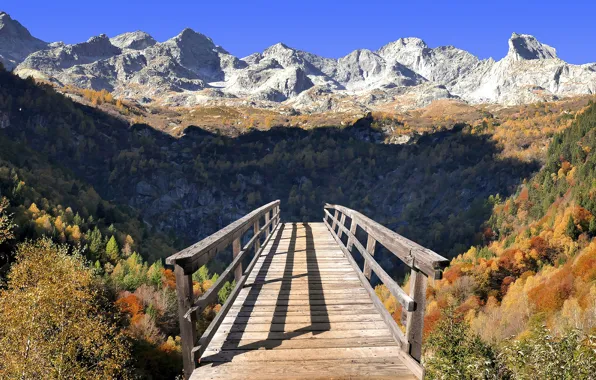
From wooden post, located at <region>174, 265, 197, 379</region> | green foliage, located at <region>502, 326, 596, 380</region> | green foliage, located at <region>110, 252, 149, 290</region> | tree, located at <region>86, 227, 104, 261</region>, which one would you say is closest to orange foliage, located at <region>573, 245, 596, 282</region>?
green foliage, located at <region>502, 326, 596, 380</region>

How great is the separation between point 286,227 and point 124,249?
75.1 metres

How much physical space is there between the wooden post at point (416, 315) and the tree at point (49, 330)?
21.3 m

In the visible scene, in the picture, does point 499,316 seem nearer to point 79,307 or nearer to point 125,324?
point 125,324

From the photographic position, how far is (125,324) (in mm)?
40500

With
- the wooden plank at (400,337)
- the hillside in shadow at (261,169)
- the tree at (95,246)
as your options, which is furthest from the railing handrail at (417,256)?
the hillside in shadow at (261,169)

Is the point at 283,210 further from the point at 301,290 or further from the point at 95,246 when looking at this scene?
the point at 301,290

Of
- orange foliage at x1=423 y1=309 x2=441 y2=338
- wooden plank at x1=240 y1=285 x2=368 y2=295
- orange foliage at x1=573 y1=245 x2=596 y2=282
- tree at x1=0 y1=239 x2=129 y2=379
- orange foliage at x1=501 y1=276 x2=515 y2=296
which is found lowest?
orange foliage at x1=423 y1=309 x2=441 y2=338

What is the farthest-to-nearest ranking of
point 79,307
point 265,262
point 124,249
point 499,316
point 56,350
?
point 124,249 → point 499,316 → point 79,307 → point 56,350 → point 265,262

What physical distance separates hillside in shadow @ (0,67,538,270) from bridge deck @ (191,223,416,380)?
4152 inches

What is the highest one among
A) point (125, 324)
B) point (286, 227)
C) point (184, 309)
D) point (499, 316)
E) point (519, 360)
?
point (184, 309)

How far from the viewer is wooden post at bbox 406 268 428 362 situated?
3576 millimetres

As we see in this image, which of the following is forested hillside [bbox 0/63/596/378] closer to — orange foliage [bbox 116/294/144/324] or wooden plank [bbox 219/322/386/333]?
orange foliage [bbox 116/294/144/324]

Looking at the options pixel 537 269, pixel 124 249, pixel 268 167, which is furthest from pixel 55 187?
pixel 537 269

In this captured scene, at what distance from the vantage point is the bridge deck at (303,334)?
3.79 meters
